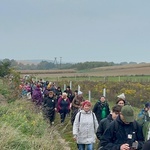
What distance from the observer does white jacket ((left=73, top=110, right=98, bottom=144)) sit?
9594mm

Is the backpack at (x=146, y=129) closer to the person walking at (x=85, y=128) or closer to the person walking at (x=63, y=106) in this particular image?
the person walking at (x=85, y=128)

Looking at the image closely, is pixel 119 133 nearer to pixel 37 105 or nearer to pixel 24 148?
pixel 24 148

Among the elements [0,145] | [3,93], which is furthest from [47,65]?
[0,145]

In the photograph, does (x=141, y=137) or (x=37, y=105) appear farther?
(x=37, y=105)

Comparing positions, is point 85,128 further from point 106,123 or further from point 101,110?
point 101,110

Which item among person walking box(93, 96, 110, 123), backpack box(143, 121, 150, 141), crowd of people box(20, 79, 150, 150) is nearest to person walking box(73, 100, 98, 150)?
crowd of people box(20, 79, 150, 150)

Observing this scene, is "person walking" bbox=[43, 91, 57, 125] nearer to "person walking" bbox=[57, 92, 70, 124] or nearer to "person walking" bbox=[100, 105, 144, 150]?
"person walking" bbox=[57, 92, 70, 124]

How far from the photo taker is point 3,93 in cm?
2527

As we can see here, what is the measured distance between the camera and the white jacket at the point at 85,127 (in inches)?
378

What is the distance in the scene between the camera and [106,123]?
769 cm

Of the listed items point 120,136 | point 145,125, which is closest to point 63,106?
point 145,125

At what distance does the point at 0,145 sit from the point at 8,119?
11.3 feet

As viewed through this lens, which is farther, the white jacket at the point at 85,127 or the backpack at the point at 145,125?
the white jacket at the point at 85,127

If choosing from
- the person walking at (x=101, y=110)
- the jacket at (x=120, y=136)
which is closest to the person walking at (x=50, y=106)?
the person walking at (x=101, y=110)
